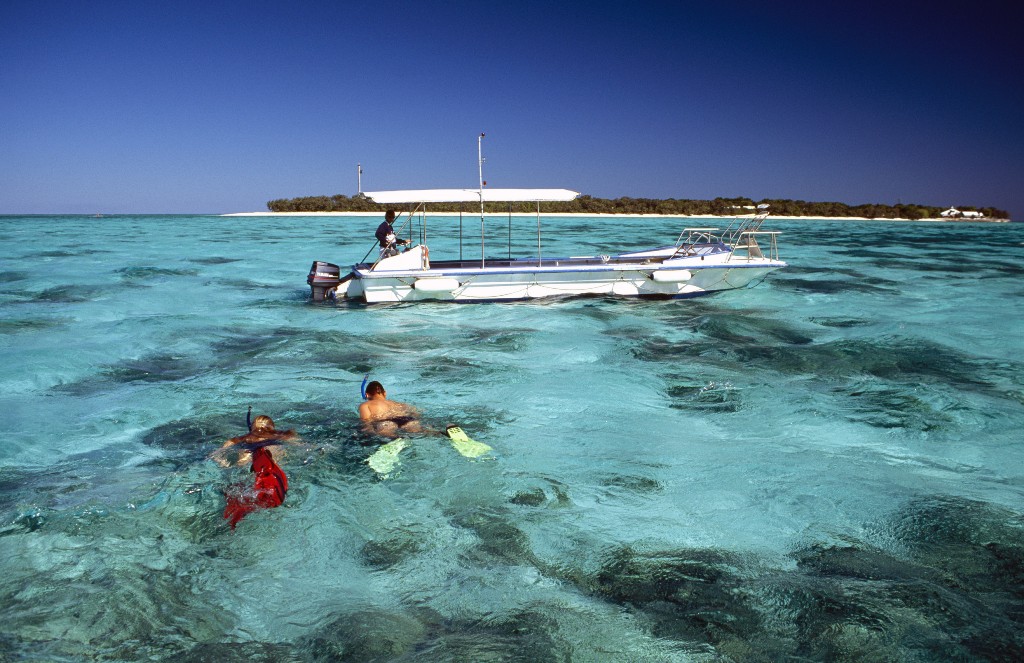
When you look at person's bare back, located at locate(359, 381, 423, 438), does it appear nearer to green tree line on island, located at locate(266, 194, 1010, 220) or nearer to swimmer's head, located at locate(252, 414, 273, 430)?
swimmer's head, located at locate(252, 414, 273, 430)

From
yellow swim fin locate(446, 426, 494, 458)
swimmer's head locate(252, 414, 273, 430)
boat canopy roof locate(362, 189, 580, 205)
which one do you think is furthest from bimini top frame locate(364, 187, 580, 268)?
swimmer's head locate(252, 414, 273, 430)

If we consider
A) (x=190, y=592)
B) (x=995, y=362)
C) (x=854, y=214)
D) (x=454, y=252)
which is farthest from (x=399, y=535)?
(x=854, y=214)

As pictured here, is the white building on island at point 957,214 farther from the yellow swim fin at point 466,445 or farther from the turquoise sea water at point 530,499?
the yellow swim fin at point 466,445

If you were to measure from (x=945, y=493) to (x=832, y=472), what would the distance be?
3.12 ft

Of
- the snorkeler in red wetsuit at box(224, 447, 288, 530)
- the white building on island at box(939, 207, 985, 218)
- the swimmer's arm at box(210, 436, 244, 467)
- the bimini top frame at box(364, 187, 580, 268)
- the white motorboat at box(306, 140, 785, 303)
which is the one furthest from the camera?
the white building on island at box(939, 207, 985, 218)

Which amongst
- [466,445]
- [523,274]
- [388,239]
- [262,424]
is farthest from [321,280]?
[466,445]

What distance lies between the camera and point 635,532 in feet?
18.2

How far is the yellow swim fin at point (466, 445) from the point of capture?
22.8ft

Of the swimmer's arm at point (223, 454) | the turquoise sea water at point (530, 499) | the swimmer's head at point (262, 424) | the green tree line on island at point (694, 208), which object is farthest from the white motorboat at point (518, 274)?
the green tree line on island at point (694, 208)

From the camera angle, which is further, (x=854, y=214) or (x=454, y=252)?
(x=854, y=214)

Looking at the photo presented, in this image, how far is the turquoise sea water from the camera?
14.2 ft

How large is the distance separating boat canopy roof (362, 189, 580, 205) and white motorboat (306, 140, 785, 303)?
0.02 meters

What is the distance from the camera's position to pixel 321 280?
1496cm

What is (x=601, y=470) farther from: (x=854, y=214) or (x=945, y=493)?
(x=854, y=214)
